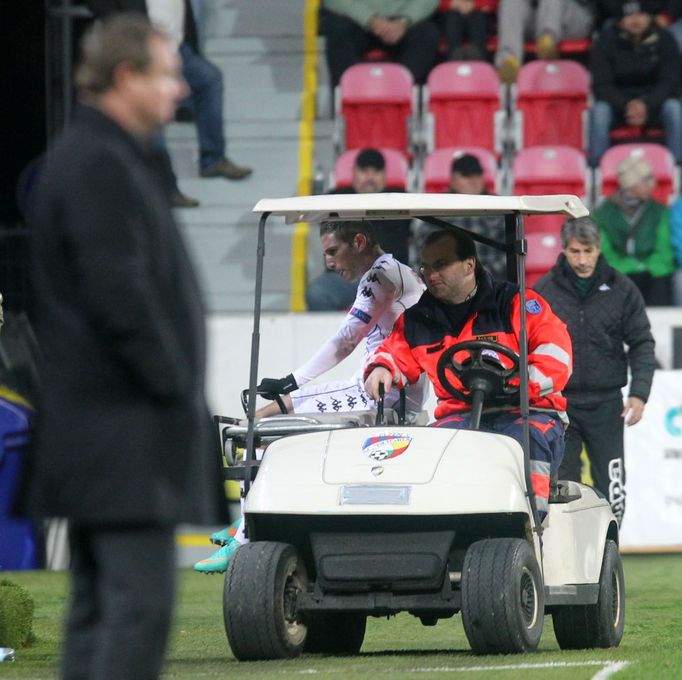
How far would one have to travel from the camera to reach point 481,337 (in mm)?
6707

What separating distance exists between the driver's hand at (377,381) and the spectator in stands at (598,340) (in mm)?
2471

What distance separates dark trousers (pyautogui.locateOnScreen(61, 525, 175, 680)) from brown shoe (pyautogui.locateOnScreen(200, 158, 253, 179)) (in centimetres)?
1209

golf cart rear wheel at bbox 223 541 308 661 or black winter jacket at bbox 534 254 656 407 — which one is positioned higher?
black winter jacket at bbox 534 254 656 407

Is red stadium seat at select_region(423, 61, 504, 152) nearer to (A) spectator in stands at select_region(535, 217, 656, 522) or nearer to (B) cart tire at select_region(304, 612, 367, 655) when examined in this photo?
(A) spectator in stands at select_region(535, 217, 656, 522)

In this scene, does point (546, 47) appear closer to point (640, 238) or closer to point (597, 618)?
point (640, 238)

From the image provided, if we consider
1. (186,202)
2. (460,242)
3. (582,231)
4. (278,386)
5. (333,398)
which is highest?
(460,242)

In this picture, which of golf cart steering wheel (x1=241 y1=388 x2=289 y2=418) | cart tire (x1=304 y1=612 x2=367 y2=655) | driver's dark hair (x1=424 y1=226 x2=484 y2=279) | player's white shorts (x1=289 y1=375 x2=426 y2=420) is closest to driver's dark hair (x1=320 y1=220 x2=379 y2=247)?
player's white shorts (x1=289 y1=375 x2=426 y2=420)

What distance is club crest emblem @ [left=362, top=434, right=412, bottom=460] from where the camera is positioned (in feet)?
20.6

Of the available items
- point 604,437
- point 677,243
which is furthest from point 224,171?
point 604,437

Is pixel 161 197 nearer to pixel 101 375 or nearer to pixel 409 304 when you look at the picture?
pixel 101 375

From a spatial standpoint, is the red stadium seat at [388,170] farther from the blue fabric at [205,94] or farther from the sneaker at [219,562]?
the sneaker at [219,562]

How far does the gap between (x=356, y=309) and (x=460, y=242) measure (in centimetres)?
98

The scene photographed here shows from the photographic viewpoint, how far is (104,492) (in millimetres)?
3559

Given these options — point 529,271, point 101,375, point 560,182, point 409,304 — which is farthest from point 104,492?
point 560,182
